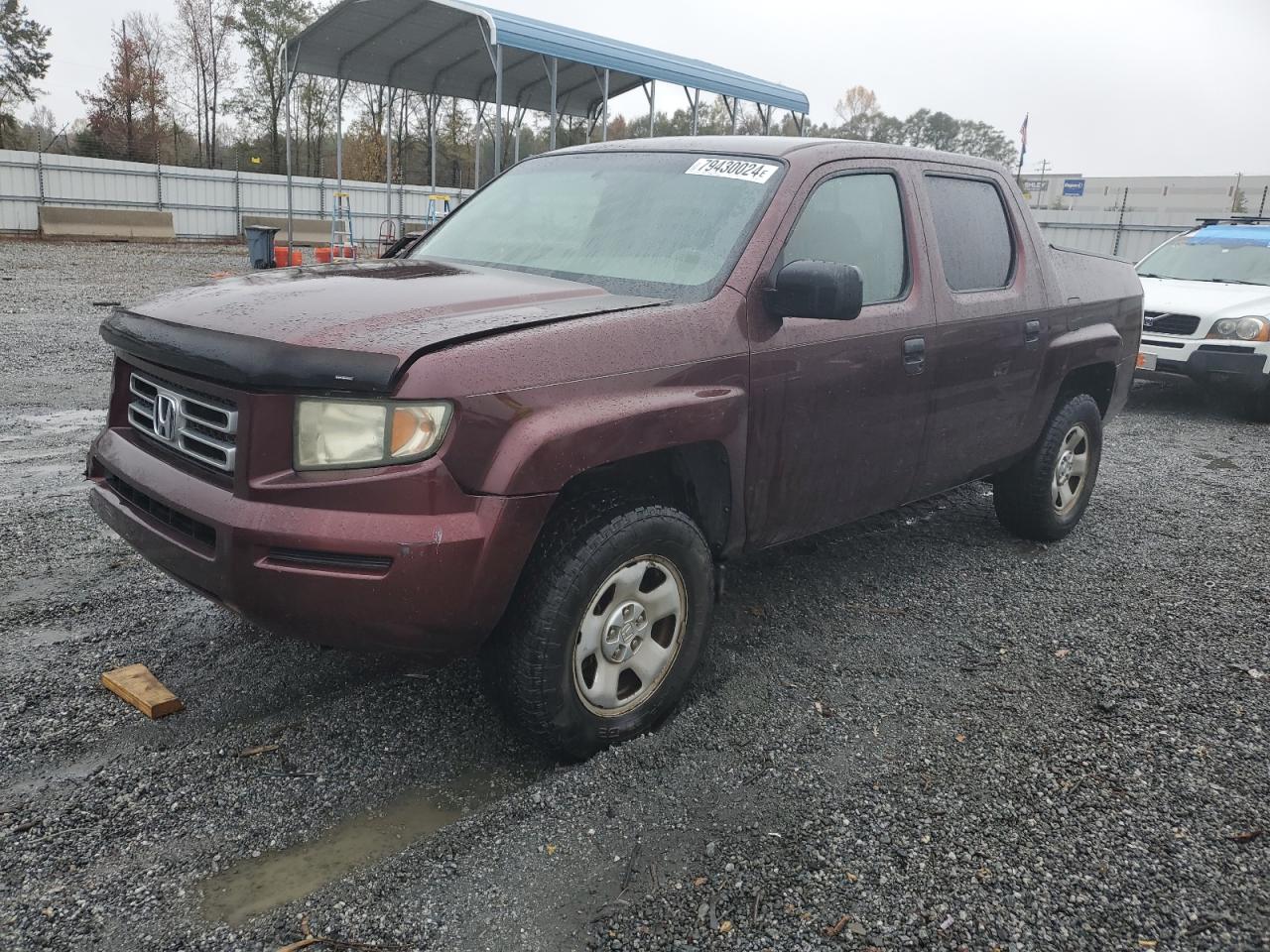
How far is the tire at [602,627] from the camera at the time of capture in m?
2.67

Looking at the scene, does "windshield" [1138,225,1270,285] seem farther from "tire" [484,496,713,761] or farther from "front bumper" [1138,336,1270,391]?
"tire" [484,496,713,761]

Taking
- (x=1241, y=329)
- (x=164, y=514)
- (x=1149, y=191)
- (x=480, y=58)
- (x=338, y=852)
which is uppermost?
(x=1149, y=191)

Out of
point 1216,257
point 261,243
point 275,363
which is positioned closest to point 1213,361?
point 1216,257

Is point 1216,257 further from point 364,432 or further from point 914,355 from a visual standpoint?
point 364,432

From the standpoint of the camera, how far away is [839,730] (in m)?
3.19

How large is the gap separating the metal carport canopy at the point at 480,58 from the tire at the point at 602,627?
38.5ft

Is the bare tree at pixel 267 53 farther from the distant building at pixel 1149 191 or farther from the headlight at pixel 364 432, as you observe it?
the headlight at pixel 364 432

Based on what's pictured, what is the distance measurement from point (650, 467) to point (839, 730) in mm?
1069

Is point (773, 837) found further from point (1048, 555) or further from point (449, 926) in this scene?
point (1048, 555)

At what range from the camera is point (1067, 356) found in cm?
480

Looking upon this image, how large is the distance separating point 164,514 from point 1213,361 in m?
9.63

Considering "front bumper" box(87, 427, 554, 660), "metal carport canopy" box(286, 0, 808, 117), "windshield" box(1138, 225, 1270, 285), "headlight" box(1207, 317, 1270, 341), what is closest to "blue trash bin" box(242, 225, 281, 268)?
"metal carport canopy" box(286, 0, 808, 117)

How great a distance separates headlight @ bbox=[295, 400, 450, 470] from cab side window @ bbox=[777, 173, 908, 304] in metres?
1.48

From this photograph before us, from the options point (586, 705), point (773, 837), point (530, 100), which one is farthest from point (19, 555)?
point (530, 100)
